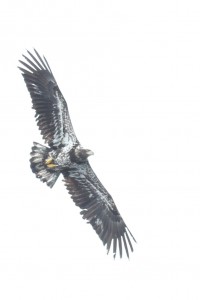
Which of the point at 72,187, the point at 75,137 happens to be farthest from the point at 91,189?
the point at 75,137

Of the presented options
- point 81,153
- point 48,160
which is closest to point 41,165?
point 48,160

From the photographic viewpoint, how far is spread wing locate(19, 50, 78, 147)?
14.9m

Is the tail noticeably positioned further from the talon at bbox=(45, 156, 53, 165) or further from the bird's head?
the bird's head

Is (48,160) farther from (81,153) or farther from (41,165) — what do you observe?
(81,153)

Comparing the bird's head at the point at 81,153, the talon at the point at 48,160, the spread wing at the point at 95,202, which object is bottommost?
the spread wing at the point at 95,202

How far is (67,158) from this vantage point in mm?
14984

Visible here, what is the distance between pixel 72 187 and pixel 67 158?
0.87 meters

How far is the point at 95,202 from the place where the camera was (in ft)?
51.0

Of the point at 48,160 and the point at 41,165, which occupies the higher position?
the point at 48,160

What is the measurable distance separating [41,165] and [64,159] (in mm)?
600

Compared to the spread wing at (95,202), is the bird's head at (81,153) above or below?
above

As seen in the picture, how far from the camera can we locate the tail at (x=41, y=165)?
→ 48.8 ft

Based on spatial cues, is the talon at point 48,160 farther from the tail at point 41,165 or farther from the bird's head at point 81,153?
the bird's head at point 81,153

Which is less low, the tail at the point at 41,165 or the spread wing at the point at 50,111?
the spread wing at the point at 50,111
